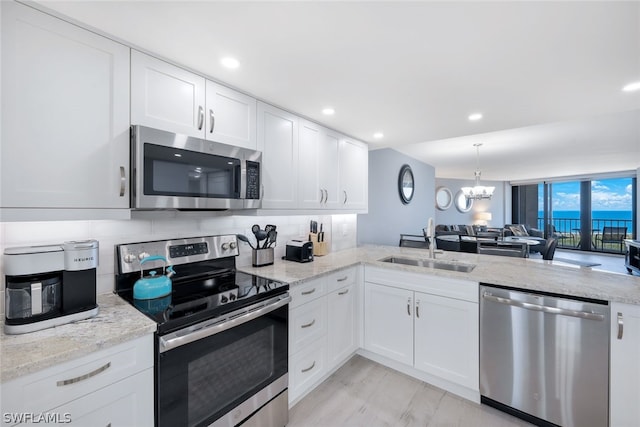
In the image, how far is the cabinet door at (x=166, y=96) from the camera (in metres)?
1.39

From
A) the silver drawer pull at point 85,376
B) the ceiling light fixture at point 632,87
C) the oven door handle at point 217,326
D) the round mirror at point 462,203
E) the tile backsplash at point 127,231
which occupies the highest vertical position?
the ceiling light fixture at point 632,87

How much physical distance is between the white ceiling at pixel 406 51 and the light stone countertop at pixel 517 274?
4.27 feet

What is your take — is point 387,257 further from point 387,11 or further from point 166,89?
point 166,89

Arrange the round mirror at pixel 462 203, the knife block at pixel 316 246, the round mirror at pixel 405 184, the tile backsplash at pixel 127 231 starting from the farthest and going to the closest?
the round mirror at pixel 462 203 → the round mirror at pixel 405 184 → the knife block at pixel 316 246 → the tile backsplash at pixel 127 231

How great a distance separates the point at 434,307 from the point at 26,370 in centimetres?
227

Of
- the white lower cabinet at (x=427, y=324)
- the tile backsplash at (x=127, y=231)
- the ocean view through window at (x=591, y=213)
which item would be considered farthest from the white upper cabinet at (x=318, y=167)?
the ocean view through window at (x=591, y=213)

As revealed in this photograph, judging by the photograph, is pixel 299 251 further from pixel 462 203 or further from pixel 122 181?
pixel 462 203

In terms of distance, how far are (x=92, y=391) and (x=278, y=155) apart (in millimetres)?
1706

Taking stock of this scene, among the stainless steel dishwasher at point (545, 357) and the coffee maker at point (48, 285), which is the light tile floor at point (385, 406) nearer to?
the stainless steel dishwasher at point (545, 357)

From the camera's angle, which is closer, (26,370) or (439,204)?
(26,370)

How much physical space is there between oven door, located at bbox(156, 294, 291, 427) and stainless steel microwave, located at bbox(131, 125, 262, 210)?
69cm

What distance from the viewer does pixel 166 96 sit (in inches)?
59.1

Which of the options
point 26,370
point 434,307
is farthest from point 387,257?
point 26,370

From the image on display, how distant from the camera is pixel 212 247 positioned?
1903 mm
